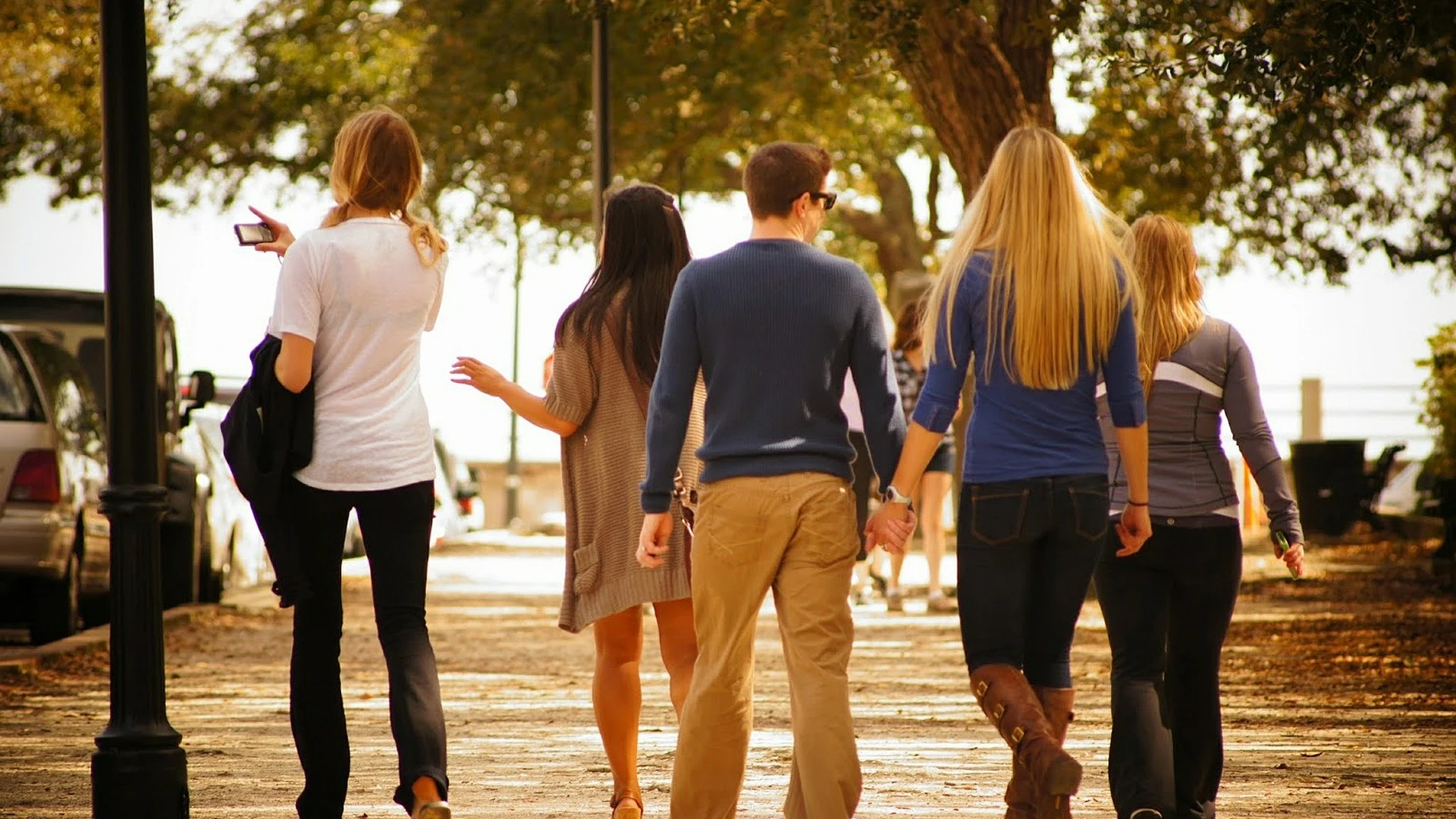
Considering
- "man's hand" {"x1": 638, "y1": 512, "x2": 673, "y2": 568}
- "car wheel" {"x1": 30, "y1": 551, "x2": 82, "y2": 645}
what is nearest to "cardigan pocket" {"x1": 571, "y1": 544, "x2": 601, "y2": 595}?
"man's hand" {"x1": 638, "y1": 512, "x2": 673, "y2": 568}

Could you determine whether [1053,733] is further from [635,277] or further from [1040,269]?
[635,277]

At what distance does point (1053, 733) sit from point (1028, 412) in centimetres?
80

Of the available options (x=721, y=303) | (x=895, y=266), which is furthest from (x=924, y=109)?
(x=895, y=266)

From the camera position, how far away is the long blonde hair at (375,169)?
5.55m

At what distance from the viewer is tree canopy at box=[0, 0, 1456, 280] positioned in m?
12.6

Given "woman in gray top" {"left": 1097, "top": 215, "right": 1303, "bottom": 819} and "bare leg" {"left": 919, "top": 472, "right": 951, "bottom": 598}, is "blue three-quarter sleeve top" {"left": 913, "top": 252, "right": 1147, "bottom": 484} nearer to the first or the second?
"woman in gray top" {"left": 1097, "top": 215, "right": 1303, "bottom": 819}

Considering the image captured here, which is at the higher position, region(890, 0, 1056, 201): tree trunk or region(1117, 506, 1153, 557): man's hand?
region(890, 0, 1056, 201): tree trunk

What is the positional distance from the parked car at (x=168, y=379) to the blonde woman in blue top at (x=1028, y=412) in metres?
10.4

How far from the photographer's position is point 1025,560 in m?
5.17

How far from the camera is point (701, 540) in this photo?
17.3 feet

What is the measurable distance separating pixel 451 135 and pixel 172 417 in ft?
20.8

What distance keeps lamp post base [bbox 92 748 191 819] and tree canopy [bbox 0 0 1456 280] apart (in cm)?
626

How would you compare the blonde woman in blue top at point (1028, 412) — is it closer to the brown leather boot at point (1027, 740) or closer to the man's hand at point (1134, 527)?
the brown leather boot at point (1027, 740)

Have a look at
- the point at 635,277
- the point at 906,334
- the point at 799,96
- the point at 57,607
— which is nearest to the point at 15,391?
the point at 57,607
